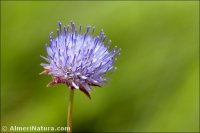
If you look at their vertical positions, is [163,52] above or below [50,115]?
above

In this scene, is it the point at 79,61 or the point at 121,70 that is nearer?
the point at 79,61

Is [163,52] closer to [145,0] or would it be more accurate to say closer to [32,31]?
[145,0]

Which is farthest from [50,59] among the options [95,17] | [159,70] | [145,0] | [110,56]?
[145,0]

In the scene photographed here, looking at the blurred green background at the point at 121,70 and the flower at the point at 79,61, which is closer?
the flower at the point at 79,61

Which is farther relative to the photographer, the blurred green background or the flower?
the blurred green background
